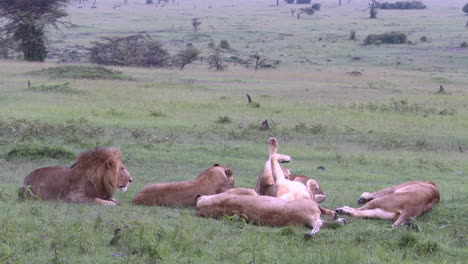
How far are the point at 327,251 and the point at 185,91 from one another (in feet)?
54.9

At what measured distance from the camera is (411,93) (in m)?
23.6

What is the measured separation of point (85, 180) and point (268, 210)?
2175 mm

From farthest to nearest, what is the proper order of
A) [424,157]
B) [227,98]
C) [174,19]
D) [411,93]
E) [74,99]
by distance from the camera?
[174,19], [411,93], [227,98], [74,99], [424,157]

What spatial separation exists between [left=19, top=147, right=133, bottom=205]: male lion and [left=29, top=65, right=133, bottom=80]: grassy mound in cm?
1760

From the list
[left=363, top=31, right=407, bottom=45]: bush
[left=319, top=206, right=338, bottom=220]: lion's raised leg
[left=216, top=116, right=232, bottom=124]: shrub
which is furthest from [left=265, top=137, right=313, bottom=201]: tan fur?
[left=363, top=31, right=407, bottom=45]: bush

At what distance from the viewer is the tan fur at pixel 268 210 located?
19.6ft

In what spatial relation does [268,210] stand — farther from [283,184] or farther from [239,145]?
[239,145]

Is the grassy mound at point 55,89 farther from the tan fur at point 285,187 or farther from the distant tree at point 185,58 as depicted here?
the distant tree at point 185,58

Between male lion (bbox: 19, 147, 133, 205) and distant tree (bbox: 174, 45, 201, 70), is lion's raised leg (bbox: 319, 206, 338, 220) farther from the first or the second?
distant tree (bbox: 174, 45, 201, 70)

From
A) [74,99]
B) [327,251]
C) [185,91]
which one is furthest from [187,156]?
[185,91]

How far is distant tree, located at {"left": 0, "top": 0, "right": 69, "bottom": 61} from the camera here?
1224 inches

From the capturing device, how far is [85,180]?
6980 mm

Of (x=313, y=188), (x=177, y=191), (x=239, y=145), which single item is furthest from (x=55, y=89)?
(x=313, y=188)

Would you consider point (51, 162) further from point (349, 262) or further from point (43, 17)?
point (43, 17)
